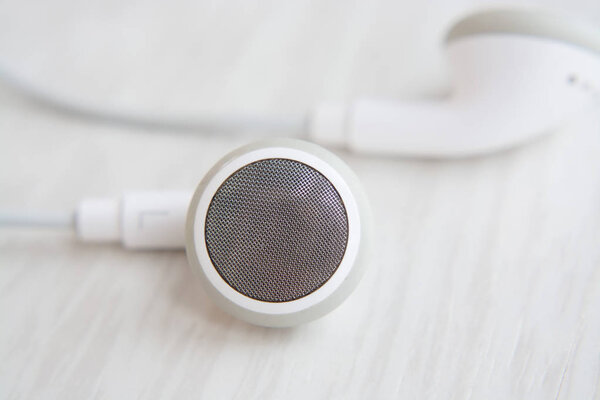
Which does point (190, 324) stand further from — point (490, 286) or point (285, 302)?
point (490, 286)

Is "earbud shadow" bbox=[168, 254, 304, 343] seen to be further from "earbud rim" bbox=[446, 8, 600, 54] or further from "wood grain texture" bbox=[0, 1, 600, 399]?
"earbud rim" bbox=[446, 8, 600, 54]

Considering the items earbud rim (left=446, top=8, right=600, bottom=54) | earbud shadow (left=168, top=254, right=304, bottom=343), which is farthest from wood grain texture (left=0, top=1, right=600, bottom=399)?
earbud rim (left=446, top=8, right=600, bottom=54)

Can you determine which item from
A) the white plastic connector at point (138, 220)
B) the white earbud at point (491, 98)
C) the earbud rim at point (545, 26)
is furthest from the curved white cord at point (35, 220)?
the earbud rim at point (545, 26)

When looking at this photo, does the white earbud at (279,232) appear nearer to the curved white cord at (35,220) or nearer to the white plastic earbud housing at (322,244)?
the white plastic earbud housing at (322,244)

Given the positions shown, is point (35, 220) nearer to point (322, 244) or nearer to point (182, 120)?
point (182, 120)

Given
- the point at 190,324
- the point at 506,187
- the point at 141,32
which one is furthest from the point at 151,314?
the point at 141,32

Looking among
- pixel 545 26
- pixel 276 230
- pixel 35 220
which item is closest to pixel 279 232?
pixel 276 230

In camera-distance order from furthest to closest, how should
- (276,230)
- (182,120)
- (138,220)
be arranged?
1. (182,120)
2. (138,220)
3. (276,230)
